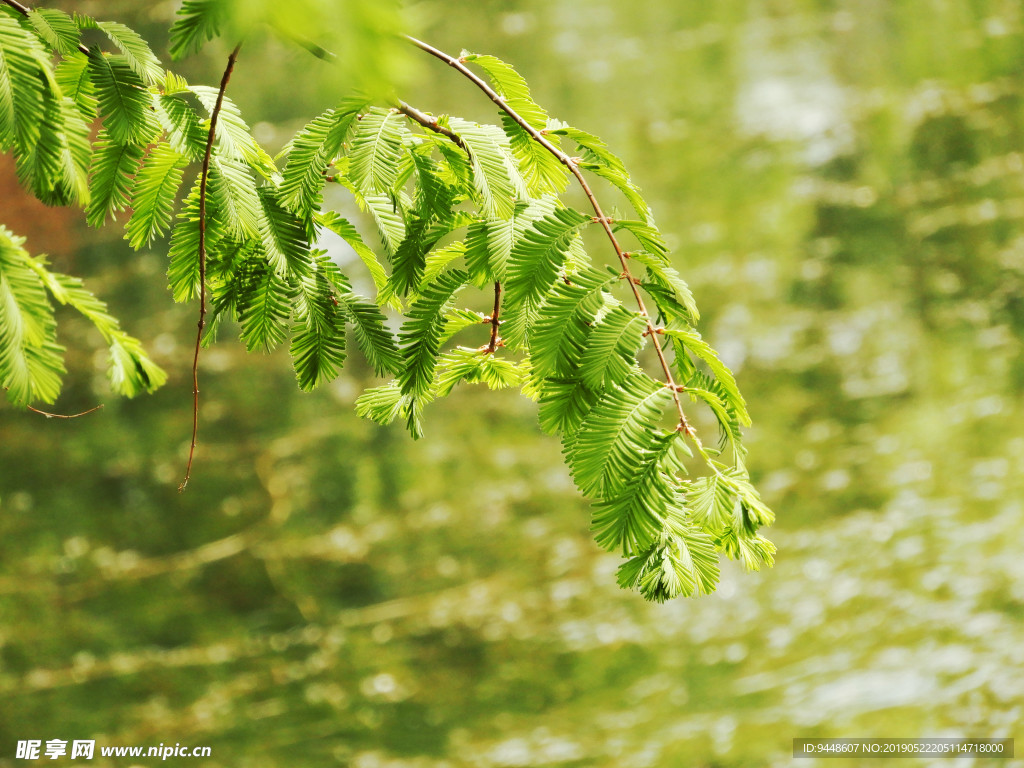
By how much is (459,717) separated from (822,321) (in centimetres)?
228

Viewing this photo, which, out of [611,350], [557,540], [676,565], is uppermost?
[557,540]

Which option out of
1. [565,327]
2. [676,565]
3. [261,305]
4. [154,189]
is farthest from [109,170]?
[676,565]

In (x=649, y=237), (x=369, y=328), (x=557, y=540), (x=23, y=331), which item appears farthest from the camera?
(x=557, y=540)

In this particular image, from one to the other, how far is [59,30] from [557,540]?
2320mm

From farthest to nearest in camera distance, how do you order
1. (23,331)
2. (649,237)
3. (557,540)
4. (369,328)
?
1. (557,540)
2. (369,328)
3. (649,237)
4. (23,331)

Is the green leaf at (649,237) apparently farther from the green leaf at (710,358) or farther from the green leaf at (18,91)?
the green leaf at (18,91)

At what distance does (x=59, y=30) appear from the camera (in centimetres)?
64

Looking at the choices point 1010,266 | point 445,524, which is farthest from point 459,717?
point 1010,266

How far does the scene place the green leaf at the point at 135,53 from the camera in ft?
2.16

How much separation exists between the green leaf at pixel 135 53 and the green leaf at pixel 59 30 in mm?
19

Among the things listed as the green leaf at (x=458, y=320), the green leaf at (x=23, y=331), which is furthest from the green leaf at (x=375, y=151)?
the green leaf at (x=23, y=331)

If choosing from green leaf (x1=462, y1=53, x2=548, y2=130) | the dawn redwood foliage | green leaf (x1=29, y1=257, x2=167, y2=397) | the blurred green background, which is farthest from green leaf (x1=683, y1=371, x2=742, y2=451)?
the blurred green background

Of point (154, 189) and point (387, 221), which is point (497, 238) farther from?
point (154, 189)

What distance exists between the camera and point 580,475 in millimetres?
527
